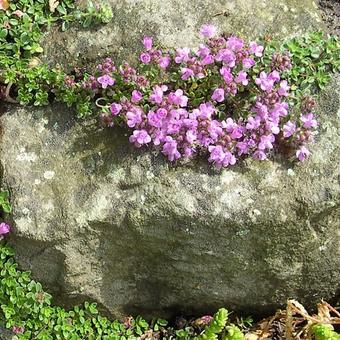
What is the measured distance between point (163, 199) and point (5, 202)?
90 cm

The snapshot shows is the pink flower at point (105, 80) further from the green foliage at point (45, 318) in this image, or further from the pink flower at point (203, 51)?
the green foliage at point (45, 318)

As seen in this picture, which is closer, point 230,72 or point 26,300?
point 230,72

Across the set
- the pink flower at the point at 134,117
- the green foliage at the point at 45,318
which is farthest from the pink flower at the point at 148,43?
the green foliage at the point at 45,318

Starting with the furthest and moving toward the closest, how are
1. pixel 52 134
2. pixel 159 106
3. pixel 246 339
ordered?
pixel 246 339 < pixel 52 134 < pixel 159 106

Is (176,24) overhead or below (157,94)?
overhead

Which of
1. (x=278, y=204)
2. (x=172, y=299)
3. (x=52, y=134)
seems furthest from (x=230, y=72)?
(x=172, y=299)

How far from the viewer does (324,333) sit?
3.62m

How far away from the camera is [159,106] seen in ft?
11.2

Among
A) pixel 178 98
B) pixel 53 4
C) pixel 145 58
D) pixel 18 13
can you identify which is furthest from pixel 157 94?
pixel 18 13

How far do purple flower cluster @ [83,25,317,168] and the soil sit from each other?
1.46ft

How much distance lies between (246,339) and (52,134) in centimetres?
179

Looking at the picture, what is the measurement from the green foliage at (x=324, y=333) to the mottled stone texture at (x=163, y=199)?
0.30 m

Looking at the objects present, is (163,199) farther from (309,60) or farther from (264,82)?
(309,60)

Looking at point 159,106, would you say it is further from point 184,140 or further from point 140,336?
point 140,336
